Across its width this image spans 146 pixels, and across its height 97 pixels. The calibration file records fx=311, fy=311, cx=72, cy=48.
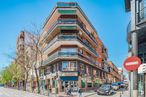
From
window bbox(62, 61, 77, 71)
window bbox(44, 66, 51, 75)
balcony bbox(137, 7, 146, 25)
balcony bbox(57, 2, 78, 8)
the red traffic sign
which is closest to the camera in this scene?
the red traffic sign

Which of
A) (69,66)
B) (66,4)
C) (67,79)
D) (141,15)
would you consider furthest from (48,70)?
(141,15)

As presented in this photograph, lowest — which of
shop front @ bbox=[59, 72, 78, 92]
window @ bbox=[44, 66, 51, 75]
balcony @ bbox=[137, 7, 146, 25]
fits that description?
shop front @ bbox=[59, 72, 78, 92]

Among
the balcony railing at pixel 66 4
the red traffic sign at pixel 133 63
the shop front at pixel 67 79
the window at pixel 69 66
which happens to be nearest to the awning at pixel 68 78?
the shop front at pixel 67 79

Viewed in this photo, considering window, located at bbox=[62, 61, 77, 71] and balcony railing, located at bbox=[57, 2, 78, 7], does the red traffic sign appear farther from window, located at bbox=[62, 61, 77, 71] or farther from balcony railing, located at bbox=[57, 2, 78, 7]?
balcony railing, located at bbox=[57, 2, 78, 7]

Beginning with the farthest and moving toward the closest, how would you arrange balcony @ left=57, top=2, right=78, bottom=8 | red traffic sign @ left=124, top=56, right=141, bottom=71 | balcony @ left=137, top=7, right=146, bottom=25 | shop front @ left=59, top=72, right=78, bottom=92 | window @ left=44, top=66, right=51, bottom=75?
window @ left=44, top=66, right=51, bottom=75 < shop front @ left=59, top=72, right=78, bottom=92 < balcony @ left=57, top=2, right=78, bottom=8 < balcony @ left=137, top=7, right=146, bottom=25 < red traffic sign @ left=124, top=56, right=141, bottom=71

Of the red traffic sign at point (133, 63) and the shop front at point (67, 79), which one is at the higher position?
the red traffic sign at point (133, 63)

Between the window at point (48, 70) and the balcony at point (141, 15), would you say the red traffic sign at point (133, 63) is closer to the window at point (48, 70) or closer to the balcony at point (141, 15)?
the balcony at point (141, 15)

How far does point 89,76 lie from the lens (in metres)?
71.6

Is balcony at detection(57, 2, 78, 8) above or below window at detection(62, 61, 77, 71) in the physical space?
above

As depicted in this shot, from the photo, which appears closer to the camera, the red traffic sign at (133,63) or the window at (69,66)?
the red traffic sign at (133,63)

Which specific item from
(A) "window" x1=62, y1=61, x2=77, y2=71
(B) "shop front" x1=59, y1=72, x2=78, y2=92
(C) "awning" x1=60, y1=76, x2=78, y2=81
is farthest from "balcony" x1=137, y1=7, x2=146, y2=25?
(C) "awning" x1=60, y1=76, x2=78, y2=81

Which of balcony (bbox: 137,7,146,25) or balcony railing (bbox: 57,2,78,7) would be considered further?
balcony railing (bbox: 57,2,78,7)

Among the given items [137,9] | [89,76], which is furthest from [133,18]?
[89,76]

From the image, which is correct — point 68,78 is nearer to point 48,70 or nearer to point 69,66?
point 69,66
